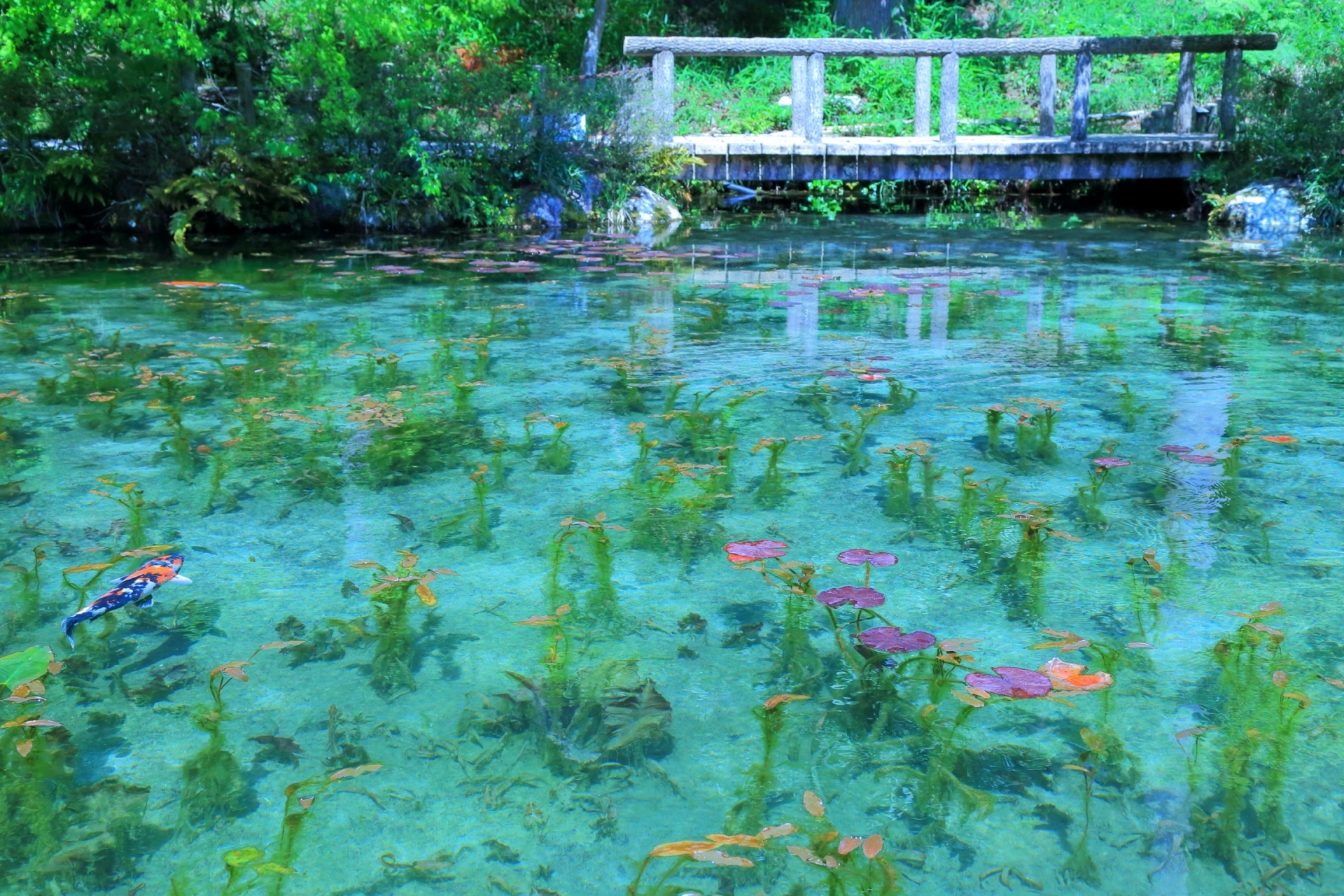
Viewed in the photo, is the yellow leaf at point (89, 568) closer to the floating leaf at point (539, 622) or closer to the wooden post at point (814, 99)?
the floating leaf at point (539, 622)

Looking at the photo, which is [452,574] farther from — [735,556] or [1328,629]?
[1328,629]

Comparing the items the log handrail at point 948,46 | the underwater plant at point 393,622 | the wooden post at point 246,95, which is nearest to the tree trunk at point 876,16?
the log handrail at point 948,46

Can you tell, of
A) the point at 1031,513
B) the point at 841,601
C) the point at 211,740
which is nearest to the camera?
the point at 211,740

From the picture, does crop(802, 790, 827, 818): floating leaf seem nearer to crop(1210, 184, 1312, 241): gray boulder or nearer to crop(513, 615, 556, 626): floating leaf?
crop(513, 615, 556, 626): floating leaf

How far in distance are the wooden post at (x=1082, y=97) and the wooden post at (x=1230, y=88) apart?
1.80 meters

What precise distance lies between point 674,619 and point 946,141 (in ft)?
44.0

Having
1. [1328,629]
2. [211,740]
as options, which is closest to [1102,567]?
[1328,629]

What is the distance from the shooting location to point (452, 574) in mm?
2820

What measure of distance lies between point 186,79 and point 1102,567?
38.8ft

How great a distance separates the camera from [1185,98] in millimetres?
15391

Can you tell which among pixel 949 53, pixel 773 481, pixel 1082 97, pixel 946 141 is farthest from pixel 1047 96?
pixel 773 481

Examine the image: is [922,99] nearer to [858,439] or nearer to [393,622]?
[858,439]

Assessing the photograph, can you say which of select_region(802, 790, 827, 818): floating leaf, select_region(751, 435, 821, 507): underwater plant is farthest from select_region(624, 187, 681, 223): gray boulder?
select_region(802, 790, 827, 818): floating leaf

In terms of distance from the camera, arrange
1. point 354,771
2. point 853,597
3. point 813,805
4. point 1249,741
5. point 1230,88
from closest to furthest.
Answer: point 813,805, point 354,771, point 1249,741, point 853,597, point 1230,88
